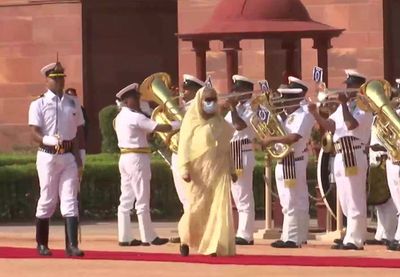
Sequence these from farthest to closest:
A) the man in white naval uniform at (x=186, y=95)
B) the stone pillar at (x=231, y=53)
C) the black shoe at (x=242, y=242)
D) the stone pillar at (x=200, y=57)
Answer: the stone pillar at (x=200, y=57) < the stone pillar at (x=231, y=53) < the black shoe at (x=242, y=242) < the man in white naval uniform at (x=186, y=95)

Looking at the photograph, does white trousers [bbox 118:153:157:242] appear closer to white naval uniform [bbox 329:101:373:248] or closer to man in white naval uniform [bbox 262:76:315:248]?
man in white naval uniform [bbox 262:76:315:248]

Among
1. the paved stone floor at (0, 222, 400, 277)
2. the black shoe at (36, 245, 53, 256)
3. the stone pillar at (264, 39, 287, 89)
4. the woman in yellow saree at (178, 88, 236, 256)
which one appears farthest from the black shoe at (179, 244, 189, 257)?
the stone pillar at (264, 39, 287, 89)

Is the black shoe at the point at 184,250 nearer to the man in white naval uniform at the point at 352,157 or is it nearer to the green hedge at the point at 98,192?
the man in white naval uniform at the point at 352,157

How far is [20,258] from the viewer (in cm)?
1756

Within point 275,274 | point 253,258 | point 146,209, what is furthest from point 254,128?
point 275,274

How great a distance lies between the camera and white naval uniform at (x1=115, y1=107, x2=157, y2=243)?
19.3 m

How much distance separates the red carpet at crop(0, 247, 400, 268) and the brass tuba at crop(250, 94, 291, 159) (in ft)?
6.13

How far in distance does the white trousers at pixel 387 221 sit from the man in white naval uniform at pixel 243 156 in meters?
1.45

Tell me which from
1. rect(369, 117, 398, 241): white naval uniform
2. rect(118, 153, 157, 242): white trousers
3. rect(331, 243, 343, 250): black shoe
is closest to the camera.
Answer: rect(331, 243, 343, 250): black shoe

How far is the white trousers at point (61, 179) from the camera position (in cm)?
1762

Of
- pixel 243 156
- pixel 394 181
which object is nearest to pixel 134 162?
pixel 243 156

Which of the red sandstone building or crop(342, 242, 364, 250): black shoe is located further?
the red sandstone building

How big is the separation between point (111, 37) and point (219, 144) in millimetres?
15479

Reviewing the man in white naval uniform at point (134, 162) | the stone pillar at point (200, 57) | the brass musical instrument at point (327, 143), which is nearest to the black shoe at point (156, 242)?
the man in white naval uniform at point (134, 162)
